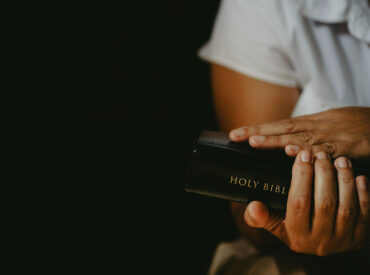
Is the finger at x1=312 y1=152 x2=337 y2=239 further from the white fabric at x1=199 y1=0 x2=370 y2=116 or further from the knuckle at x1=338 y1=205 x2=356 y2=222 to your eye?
the white fabric at x1=199 y1=0 x2=370 y2=116

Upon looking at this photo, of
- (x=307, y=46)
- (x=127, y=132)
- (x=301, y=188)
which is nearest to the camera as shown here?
(x=301, y=188)

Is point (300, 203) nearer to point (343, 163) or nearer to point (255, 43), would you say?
point (343, 163)

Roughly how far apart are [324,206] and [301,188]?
0.14ft

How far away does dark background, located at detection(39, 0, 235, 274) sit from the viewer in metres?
0.72

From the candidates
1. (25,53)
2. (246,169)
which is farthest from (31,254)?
(246,169)

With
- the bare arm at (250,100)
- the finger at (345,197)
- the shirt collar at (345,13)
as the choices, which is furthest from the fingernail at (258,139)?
the shirt collar at (345,13)

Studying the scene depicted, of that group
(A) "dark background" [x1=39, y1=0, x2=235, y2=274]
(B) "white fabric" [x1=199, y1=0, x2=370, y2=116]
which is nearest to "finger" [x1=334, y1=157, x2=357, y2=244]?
(B) "white fabric" [x1=199, y1=0, x2=370, y2=116]

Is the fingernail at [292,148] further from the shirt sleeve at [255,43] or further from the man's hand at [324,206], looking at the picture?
the shirt sleeve at [255,43]

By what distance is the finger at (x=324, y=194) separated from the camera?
0.39 meters

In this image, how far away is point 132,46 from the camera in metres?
0.74

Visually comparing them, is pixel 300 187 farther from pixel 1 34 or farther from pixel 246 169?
pixel 1 34

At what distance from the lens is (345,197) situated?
0.40 meters

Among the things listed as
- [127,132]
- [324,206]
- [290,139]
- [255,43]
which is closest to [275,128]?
[290,139]

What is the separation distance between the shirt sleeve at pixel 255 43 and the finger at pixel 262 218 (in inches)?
12.9
